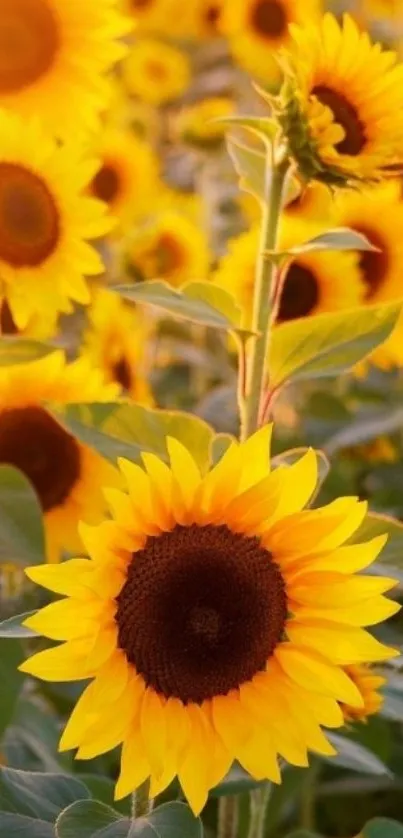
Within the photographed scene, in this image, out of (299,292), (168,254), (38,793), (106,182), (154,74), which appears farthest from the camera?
(154,74)

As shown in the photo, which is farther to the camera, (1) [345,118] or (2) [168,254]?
(2) [168,254]

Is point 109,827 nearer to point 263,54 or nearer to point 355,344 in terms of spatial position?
point 355,344

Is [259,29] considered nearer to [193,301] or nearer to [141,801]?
[193,301]

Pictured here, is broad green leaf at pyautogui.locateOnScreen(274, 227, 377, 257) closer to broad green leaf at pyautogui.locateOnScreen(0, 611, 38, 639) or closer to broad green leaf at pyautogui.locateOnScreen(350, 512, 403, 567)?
broad green leaf at pyautogui.locateOnScreen(350, 512, 403, 567)

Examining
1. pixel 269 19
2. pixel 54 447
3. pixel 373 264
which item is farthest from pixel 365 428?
pixel 269 19

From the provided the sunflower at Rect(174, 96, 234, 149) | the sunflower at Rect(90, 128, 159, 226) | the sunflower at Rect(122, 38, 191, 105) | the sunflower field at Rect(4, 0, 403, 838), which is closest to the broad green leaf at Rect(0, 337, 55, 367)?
the sunflower field at Rect(4, 0, 403, 838)
